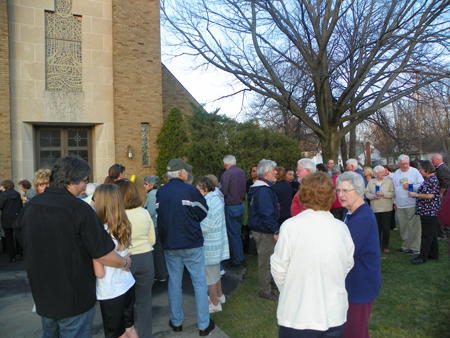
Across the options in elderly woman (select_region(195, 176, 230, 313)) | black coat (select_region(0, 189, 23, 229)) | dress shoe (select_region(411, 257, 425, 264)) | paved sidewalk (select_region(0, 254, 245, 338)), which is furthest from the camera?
black coat (select_region(0, 189, 23, 229))

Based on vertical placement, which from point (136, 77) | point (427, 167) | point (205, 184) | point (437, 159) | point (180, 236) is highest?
point (136, 77)

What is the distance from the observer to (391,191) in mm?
7473

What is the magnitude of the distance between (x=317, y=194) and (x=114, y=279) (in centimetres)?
188

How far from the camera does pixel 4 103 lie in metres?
11.7

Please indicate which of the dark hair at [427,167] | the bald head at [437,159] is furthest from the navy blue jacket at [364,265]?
the bald head at [437,159]

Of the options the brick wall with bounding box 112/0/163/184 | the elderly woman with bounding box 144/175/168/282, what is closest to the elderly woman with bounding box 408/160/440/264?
the elderly woman with bounding box 144/175/168/282

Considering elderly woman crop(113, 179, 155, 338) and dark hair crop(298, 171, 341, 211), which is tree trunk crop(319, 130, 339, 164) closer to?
elderly woman crop(113, 179, 155, 338)

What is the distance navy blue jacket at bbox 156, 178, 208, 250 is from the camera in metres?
4.09

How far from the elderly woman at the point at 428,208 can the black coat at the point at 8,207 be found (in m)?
8.70

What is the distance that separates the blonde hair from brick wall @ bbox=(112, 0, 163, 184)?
10.7 meters

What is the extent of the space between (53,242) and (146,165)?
11.7 metres

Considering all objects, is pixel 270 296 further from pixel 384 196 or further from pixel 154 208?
pixel 384 196

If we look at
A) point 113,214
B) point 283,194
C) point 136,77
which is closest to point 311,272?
point 113,214

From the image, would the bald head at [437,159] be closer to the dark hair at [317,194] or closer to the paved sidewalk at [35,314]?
the paved sidewalk at [35,314]
